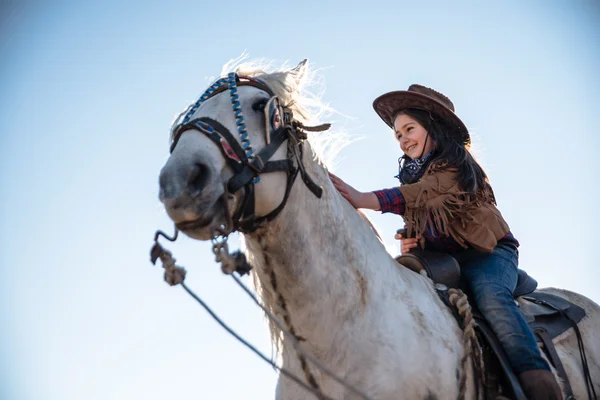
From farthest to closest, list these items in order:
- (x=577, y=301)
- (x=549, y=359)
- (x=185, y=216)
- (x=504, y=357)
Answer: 1. (x=577, y=301)
2. (x=549, y=359)
3. (x=504, y=357)
4. (x=185, y=216)

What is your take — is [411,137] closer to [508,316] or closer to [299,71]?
[299,71]

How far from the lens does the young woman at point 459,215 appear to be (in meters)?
4.29

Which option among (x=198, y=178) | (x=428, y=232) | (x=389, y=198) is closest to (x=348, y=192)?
(x=389, y=198)

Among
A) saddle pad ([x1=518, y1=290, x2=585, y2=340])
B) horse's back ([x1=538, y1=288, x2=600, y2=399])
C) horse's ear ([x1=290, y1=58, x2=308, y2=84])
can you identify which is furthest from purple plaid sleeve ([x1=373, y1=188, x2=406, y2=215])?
horse's back ([x1=538, y1=288, x2=600, y2=399])

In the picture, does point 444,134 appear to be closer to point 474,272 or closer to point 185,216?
point 474,272

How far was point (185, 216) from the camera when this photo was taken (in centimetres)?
342

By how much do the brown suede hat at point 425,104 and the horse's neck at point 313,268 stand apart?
1.43m

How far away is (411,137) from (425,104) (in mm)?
272

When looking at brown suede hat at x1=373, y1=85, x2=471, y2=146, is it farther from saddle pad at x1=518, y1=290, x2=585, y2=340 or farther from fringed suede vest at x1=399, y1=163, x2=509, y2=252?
saddle pad at x1=518, y1=290, x2=585, y2=340

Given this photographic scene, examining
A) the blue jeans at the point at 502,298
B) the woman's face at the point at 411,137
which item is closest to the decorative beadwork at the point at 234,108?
the woman's face at the point at 411,137

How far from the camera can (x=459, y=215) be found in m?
4.76

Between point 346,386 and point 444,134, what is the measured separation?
2299 millimetres

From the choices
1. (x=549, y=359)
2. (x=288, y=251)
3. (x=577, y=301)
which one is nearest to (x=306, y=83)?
(x=288, y=251)

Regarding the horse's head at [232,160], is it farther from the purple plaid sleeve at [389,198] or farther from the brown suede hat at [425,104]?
the brown suede hat at [425,104]
